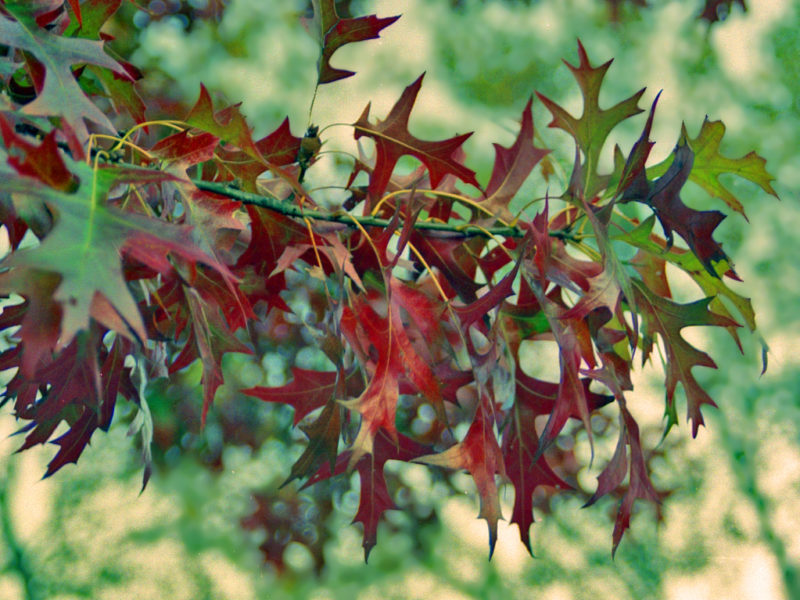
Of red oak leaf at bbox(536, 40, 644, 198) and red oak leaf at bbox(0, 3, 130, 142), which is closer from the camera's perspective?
red oak leaf at bbox(0, 3, 130, 142)

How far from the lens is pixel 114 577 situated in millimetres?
3518

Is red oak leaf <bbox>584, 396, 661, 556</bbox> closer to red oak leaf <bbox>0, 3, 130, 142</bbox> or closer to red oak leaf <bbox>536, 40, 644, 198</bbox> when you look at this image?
red oak leaf <bbox>536, 40, 644, 198</bbox>

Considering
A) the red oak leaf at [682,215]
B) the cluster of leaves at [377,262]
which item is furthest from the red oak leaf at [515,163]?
the red oak leaf at [682,215]

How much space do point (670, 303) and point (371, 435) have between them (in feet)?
0.91

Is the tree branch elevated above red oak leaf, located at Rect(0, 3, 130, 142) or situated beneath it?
situated beneath

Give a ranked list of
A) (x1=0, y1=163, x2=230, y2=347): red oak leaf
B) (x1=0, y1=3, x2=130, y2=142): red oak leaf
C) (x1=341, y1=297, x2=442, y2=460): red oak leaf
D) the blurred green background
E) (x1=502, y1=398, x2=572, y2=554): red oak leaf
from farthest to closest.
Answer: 1. the blurred green background
2. (x1=502, y1=398, x2=572, y2=554): red oak leaf
3. (x1=341, y1=297, x2=442, y2=460): red oak leaf
4. (x1=0, y1=3, x2=130, y2=142): red oak leaf
5. (x1=0, y1=163, x2=230, y2=347): red oak leaf

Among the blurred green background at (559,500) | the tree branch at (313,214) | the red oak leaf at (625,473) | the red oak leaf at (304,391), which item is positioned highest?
the tree branch at (313,214)

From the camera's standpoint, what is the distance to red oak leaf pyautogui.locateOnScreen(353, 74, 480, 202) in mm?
550

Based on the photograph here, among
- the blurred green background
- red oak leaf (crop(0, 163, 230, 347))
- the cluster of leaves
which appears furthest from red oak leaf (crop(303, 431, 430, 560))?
the blurred green background

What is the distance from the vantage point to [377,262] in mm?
533

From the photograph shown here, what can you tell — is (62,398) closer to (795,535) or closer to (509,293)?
(509,293)

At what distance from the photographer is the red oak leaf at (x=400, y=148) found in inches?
21.6

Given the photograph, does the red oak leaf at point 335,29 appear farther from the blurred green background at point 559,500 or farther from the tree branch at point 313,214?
the blurred green background at point 559,500

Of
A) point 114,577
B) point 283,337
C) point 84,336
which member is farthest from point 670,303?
point 114,577
